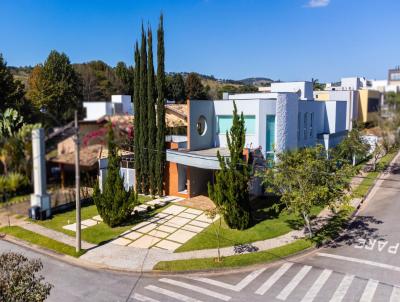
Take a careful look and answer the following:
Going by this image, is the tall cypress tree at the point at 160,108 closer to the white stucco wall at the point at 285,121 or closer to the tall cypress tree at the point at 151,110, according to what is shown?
the tall cypress tree at the point at 151,110

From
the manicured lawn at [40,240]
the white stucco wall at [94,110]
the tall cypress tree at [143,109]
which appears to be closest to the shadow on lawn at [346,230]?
the manicured lawn at [40,240]

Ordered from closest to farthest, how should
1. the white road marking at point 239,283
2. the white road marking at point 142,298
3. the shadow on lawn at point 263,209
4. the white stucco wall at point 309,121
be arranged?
the white road marking at point 142,298, the white road marking at point 239,283, the shadow on lawn at point 263,209, the white stucco wall at point 309,121

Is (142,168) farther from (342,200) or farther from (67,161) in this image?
(67,161)

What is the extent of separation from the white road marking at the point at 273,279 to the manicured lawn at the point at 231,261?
791 mm

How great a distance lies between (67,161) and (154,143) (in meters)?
26.4

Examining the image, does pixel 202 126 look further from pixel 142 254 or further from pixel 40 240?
pixel 40 240

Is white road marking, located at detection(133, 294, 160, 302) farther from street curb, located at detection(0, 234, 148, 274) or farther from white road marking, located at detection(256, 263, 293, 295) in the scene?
white road marking, located at detection(256, 263, 293, 295)

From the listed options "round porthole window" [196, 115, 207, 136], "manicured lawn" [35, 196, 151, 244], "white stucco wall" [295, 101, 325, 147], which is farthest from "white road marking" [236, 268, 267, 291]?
"white stucco wall" [295, 101, 325, 147]

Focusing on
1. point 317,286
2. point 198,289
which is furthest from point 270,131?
point 198,289

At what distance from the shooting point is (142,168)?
31266 mm

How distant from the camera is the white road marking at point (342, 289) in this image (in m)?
15.6

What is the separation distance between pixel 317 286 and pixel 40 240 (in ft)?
51.8

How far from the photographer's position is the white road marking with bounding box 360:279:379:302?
1550 cm

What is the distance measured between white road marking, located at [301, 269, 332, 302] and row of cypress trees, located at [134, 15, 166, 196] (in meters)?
16.1
